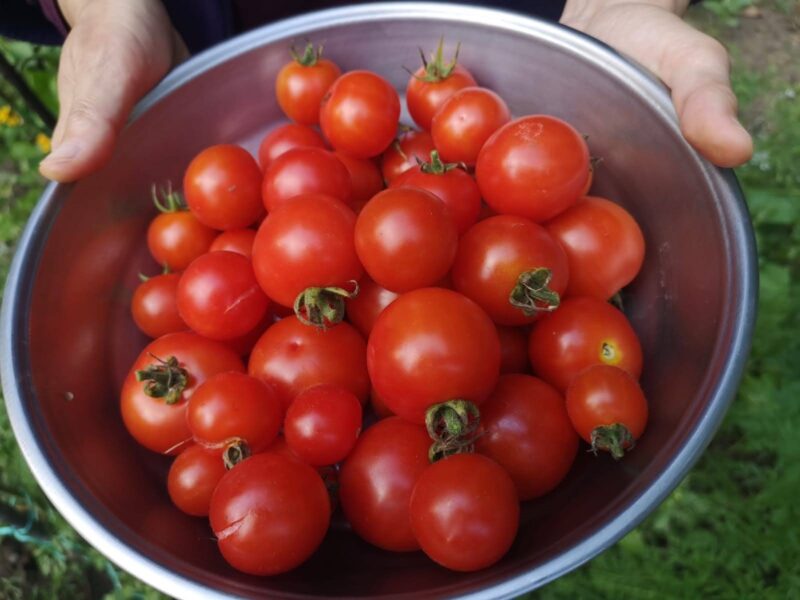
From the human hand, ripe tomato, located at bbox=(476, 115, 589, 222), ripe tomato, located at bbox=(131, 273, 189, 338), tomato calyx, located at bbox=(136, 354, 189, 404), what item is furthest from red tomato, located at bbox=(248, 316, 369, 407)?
the human hand

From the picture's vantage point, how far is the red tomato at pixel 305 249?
1.09 metres

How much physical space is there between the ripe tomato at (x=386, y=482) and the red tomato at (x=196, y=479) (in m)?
0.21

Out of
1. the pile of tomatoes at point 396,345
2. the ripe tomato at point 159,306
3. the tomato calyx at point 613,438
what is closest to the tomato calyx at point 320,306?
the pile of tomatoes at point 396,345

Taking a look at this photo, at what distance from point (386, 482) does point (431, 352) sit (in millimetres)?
229

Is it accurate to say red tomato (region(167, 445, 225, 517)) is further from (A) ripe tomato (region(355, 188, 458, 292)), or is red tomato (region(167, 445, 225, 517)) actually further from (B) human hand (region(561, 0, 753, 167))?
(B) human hand (region(561, 0, 753, 167))

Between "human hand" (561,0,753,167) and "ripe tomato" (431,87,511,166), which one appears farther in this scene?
"ripe tomato" (431,87,511,166)

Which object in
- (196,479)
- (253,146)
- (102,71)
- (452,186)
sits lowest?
(196,479)

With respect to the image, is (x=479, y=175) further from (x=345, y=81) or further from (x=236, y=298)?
(x=236, y=298)

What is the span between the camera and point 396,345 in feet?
3.27

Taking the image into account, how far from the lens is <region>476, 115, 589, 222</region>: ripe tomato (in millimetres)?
1155

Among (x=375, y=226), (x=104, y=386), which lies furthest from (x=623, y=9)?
(x=104, y=386)

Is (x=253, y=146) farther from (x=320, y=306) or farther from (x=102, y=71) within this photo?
(x=320, y=306)

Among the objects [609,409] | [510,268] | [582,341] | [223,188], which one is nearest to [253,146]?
[223,188]

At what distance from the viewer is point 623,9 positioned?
62.5 inches
